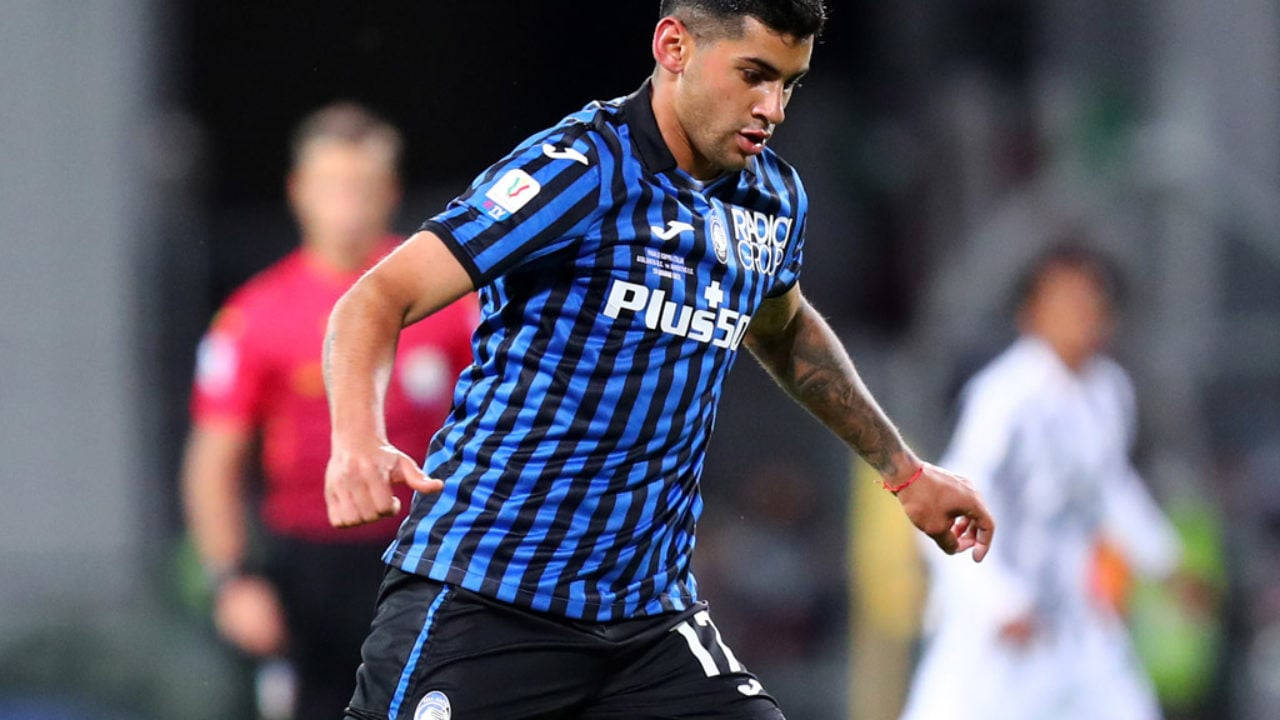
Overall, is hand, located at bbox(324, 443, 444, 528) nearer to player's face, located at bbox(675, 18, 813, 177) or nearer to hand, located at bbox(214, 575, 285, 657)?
player's face, located at bbox(675, 18, 813, 177)

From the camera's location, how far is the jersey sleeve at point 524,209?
3340 mm

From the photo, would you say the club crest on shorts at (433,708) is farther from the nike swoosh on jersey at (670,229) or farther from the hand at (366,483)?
the nike swoosh on jersey at (670,229)

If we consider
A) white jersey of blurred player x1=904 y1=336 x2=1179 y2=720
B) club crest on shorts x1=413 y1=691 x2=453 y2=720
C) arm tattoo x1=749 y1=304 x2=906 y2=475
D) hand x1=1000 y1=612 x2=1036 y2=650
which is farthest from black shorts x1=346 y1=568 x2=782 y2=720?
white jersey of blurred player x1=904 y1=336 x2=1179 y2=720

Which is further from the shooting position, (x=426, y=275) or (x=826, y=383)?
(x=826, y=383)

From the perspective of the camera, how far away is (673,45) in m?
3.73

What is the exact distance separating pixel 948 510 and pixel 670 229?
93 centimetres

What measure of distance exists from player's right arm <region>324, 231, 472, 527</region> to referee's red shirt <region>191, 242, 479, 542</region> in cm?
274

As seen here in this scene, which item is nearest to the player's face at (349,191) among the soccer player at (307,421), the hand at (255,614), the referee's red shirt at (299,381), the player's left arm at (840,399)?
the soccer player at (307,421)

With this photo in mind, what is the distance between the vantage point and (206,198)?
10984mm

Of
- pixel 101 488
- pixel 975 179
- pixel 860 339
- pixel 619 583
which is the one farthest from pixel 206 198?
pixel 619 583

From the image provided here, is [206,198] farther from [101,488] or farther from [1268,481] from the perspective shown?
[1268,481]

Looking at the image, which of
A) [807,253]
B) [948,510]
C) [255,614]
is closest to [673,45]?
[948,510]

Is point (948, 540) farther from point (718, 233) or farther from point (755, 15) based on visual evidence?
point (755, 15)

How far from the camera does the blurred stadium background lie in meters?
9.56
